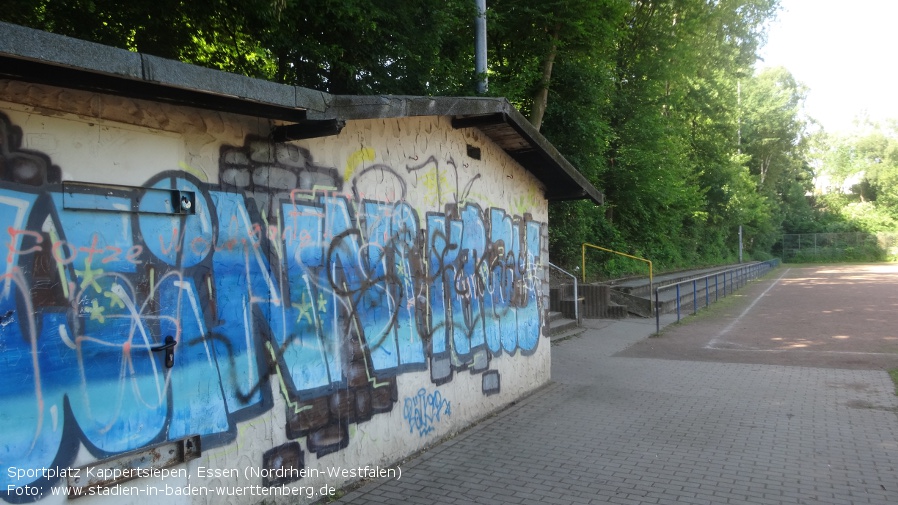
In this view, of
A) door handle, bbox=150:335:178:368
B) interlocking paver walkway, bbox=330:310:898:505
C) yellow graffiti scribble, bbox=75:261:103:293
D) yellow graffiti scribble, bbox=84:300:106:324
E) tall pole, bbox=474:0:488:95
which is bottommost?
interlocking paver walkway, bbox=330:310:898:505

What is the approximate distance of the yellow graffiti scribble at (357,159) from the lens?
5.53m

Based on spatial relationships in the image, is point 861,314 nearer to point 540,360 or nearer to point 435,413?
point 540,360

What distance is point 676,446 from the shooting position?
6.50 meters

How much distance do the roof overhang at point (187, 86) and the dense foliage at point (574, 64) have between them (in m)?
4.95

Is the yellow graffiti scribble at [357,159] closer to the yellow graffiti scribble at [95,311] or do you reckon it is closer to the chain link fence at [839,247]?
the yellow graffiti scribble at [95,311]

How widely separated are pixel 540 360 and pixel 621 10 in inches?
453

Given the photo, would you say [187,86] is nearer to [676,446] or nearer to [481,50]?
[676,446]

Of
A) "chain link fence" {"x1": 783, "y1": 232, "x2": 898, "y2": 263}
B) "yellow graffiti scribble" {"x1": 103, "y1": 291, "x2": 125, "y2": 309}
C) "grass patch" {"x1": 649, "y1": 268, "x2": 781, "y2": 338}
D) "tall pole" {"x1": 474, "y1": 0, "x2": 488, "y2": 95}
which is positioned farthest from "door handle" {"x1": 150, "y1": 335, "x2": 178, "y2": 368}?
"chain link fence" {"x1": 783, "y1": 232, "x2": 898, "y2": 263}

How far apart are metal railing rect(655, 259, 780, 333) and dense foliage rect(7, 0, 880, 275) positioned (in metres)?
2.53

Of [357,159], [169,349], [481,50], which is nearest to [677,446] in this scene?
[357,159]

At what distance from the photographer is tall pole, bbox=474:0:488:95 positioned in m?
11.5

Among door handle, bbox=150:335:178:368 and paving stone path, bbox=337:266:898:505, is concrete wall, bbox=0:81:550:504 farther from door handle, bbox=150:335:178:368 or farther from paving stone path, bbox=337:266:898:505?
paving stone path, bbox=337:266:898:505

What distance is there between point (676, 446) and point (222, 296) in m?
4.60

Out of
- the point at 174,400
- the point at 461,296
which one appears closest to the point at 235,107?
the point at 174,400
